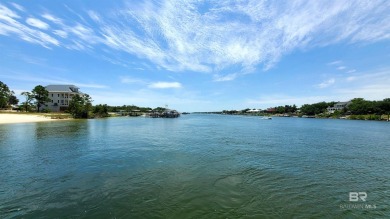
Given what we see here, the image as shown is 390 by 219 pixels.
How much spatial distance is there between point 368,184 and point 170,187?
12.6 metres

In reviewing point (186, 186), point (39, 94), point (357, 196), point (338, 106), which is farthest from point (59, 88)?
point (338, 106)

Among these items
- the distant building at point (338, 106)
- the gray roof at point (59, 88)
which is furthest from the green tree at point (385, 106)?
the gray roof at point (59, 88)

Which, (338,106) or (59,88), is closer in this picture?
(59,88)

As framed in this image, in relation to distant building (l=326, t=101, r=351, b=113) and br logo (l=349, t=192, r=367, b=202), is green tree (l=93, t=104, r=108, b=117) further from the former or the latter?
distant building (l=326, t=101, r=351, b=113)

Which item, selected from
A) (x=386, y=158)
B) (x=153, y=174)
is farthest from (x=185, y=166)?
(x=386, y=158)

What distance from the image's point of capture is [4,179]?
1267 cm

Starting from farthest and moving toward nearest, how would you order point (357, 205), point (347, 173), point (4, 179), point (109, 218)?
point (347, 173) < point (4, 179) < point (357, 205) < point (109, 218)

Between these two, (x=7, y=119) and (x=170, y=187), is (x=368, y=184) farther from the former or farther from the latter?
(x=7, y=119)

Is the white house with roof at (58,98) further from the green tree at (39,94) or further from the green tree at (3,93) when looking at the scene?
the green tree at (3,93)

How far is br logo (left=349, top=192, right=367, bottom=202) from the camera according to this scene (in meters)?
11.0

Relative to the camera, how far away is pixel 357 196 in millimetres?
11414

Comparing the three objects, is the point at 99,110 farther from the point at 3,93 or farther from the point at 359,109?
the point at 359,109
